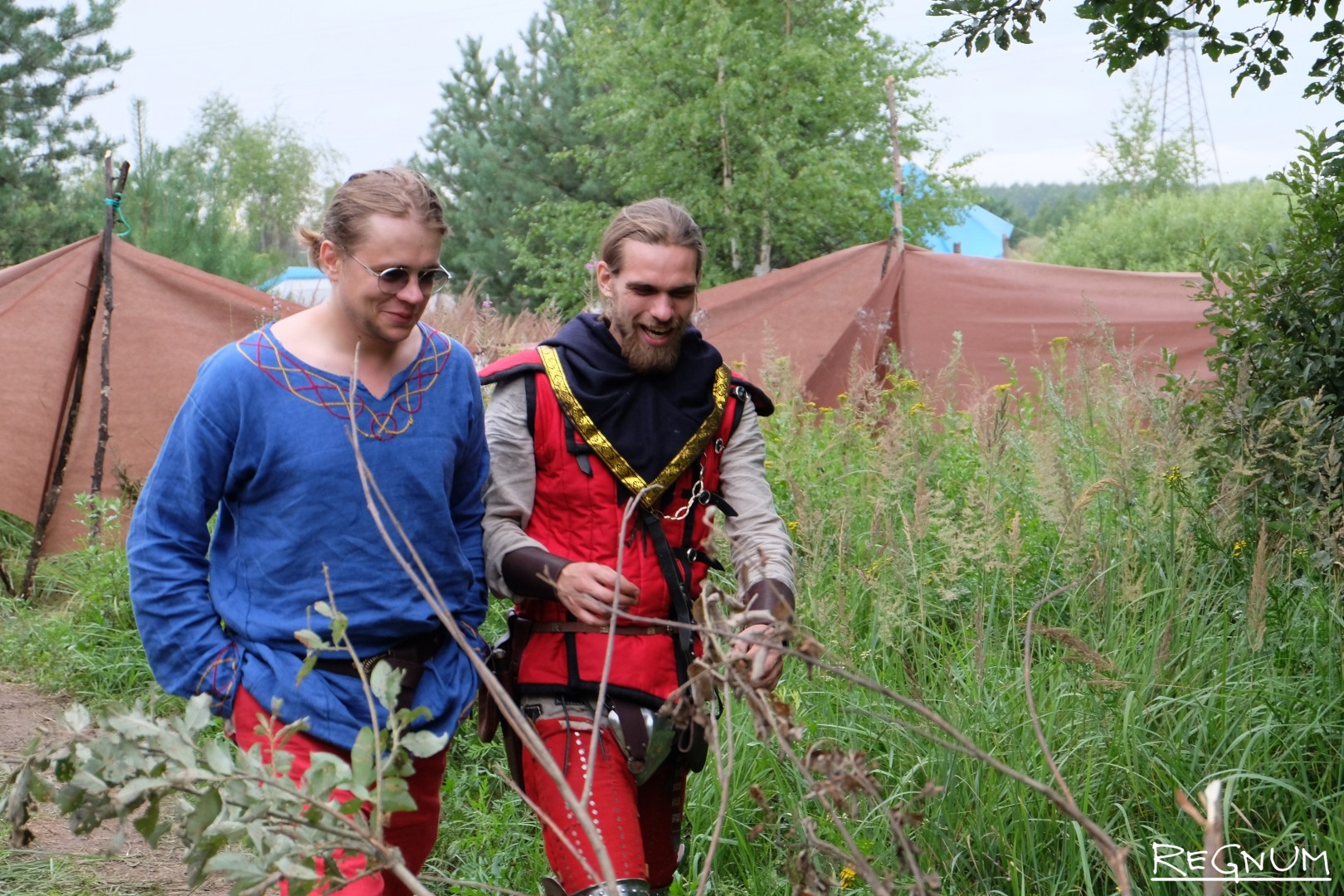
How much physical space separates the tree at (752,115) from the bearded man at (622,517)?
52.9 ft

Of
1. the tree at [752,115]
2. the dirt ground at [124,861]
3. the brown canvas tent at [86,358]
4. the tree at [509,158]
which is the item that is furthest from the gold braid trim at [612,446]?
the tree at [509,158]

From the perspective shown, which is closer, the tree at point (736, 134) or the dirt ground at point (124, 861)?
the dirt ground at point (124, 861)

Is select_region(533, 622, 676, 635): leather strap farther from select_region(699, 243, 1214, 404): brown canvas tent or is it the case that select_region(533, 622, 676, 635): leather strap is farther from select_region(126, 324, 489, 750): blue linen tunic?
select_region(699, 243, 1214, 404): brown canvas tent

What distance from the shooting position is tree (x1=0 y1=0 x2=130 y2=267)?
17.5 m

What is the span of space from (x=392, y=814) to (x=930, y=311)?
787 cm

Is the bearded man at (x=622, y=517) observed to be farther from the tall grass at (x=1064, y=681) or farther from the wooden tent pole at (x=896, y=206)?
the wooden tent pole at (x=896, y=206)

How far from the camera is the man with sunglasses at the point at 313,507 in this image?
7.69 feet

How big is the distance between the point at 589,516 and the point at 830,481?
2734mm

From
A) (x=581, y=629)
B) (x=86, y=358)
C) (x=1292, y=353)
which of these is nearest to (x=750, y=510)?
(x=581, y=629)

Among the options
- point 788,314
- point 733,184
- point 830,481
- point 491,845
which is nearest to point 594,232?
point 733,184

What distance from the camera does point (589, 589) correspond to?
2451 millimetres

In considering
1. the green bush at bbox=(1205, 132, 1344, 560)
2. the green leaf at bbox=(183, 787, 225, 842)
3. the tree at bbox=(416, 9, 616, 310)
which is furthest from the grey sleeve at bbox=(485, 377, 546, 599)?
the tree at bbox=(416, 9, 616, 310)

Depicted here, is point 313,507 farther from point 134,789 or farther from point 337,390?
point 134,789

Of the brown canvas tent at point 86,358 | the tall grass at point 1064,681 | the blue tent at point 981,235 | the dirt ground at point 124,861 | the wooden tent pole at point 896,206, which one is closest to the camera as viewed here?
the tall grass at point 1064,681
